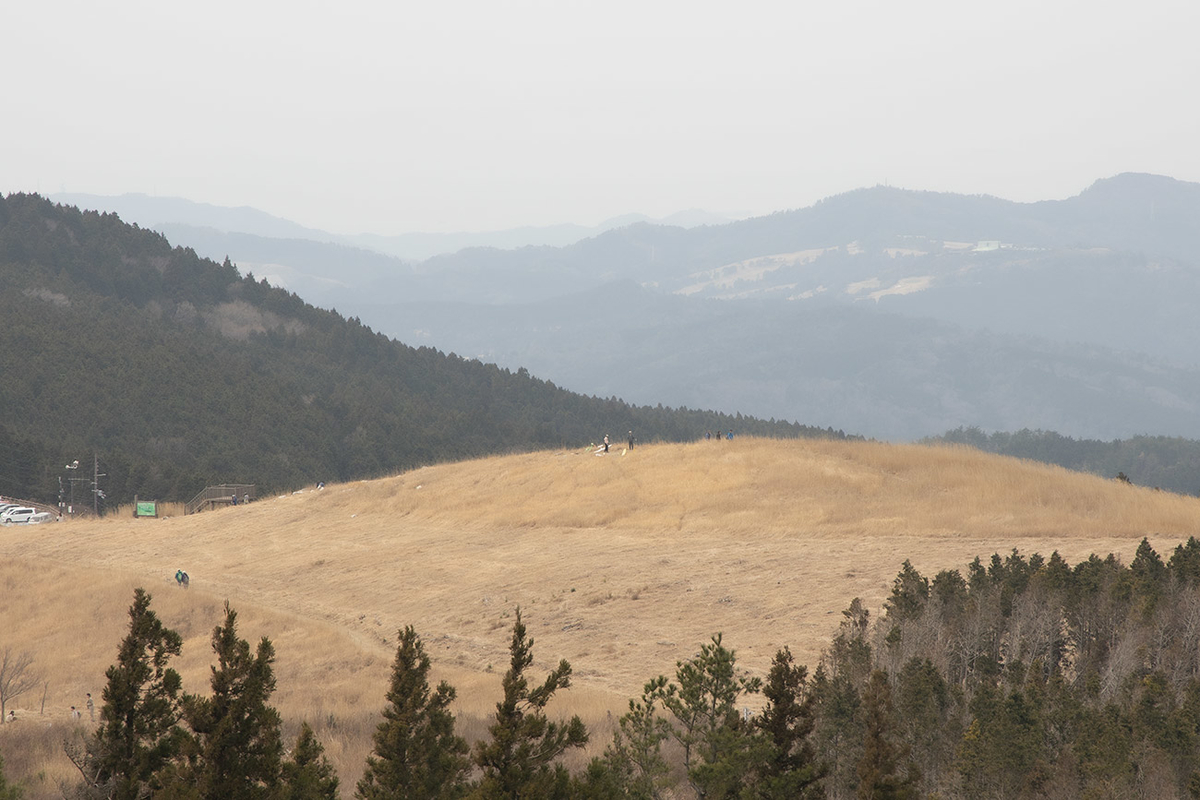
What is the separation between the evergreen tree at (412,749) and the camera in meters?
8.98

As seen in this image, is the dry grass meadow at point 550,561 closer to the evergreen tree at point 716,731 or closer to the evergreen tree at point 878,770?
the evergreen tree at point 716,731

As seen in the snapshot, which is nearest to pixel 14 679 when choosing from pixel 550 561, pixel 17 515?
pixel 550 561

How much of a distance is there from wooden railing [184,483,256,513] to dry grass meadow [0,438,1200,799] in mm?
9086

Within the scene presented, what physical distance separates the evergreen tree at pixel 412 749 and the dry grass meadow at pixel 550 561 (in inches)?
177

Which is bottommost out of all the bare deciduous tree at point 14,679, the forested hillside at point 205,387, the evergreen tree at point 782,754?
the bare deciduous tree at point 14,679

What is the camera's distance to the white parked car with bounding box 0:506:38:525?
55906mm

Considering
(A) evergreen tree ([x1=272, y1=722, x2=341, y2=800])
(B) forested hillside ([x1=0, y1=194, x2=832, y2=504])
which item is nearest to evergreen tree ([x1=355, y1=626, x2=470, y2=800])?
(A) evergreen tree ([x1=272, y1=722, x2=341, y2=800])

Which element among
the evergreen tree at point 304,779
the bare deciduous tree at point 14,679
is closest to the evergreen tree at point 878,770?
the evergreen tree at point 304,779

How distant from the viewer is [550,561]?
3005 centimetres

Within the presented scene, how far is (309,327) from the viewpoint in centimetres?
15262

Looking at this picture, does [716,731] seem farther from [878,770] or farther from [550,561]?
[550,561]

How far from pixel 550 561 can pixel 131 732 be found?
2169cm

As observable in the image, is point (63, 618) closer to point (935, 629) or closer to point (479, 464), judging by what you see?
point (479, 464)

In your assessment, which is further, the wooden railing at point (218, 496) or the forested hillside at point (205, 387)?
the forested hillside at point (205, 387)
